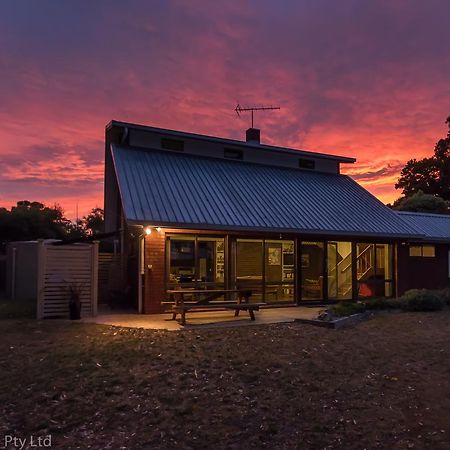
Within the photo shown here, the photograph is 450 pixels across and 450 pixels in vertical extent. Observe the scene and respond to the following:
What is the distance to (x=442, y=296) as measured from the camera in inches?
573

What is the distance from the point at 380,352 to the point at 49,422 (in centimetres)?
553

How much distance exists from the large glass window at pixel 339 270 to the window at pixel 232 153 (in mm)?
A: 5494

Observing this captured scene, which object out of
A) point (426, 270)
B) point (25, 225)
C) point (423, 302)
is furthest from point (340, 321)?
point (25, 225)

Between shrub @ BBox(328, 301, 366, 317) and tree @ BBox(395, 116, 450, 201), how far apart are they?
38411 millimetres

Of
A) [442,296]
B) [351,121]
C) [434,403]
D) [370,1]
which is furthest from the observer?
[351,121]

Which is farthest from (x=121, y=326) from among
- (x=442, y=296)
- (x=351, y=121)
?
(x=351, y=121)

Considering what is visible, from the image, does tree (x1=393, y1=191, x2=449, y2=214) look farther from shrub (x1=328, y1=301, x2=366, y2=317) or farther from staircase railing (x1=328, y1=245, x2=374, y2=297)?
shrub (x1=328, y1=301, x2=366, y2=317)

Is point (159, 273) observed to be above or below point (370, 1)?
below

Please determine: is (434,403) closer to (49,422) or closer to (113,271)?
(49,422)

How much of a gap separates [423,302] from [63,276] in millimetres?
9750

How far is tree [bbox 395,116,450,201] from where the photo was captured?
48375 mm

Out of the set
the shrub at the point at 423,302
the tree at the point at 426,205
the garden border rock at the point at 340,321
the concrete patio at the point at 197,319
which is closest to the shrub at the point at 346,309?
the garden border rock at the point at 340,321

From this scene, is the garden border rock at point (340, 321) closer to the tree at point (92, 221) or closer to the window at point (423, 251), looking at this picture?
the window at point (423, 251)

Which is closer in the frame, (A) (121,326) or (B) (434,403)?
(B) (434,403)
